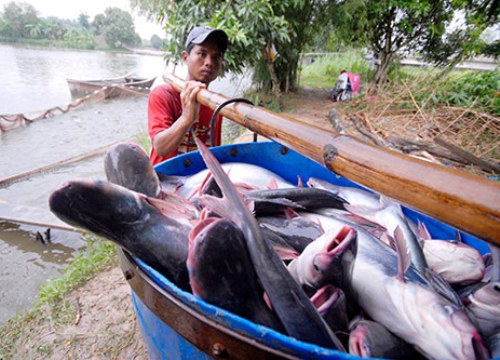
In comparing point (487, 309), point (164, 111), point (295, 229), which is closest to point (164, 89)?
point (164, 111)

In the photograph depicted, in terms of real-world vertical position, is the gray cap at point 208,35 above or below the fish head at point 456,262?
above

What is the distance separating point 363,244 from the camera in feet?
3.84

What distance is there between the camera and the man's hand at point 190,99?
6.00 feet

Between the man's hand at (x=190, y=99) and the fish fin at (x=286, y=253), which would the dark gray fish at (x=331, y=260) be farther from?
the man's hand at (x=190, y=99)

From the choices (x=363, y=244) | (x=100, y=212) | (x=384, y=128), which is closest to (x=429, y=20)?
(x=384, y=128)

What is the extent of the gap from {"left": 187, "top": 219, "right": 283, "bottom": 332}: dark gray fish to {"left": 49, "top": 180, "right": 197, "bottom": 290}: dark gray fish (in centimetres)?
19

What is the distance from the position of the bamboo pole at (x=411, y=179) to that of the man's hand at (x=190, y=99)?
0.92m

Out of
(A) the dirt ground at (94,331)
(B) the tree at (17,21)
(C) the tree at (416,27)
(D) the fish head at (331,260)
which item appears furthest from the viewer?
(B) the tree at (17,21)

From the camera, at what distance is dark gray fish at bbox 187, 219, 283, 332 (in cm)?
77

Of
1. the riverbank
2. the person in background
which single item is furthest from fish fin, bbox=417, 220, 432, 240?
the person in background

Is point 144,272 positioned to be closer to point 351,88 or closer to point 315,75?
point 351,88

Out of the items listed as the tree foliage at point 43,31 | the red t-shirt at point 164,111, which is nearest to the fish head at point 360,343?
the red t-shirt at point 164,111

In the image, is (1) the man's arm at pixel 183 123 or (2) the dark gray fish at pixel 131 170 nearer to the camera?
(2) the dark gray fish at pixel 131 170

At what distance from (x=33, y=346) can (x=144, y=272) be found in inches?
82.4
